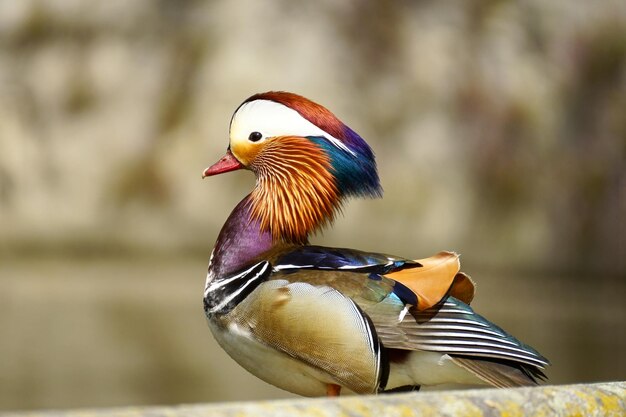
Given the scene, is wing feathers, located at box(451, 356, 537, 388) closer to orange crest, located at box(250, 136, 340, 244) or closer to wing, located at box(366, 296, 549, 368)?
wing, located at box(366, 296, 549, 368)

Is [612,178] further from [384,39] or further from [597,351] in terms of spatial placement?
[384,39]

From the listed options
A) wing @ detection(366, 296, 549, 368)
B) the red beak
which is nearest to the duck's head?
the red beak

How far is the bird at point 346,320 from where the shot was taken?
25.4 inches

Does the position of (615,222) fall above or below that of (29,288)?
above

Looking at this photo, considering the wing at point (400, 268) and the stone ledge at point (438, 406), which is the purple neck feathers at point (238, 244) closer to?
the wing at point (400, 268)

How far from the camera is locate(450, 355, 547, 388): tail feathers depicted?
64 centimetres

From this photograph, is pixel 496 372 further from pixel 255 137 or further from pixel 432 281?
pixel 255 137

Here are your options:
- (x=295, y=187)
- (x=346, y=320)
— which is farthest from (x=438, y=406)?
(x=295, y=187)

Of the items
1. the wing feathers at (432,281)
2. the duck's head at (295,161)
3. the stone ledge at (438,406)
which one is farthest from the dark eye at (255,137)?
the stone ledge at (438,406)

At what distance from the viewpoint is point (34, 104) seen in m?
2.43

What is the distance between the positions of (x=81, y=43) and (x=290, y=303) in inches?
72.0

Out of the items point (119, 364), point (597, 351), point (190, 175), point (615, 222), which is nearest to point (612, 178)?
point (615, 222)

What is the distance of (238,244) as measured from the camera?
71 centimetres

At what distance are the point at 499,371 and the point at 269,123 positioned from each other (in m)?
0.24
